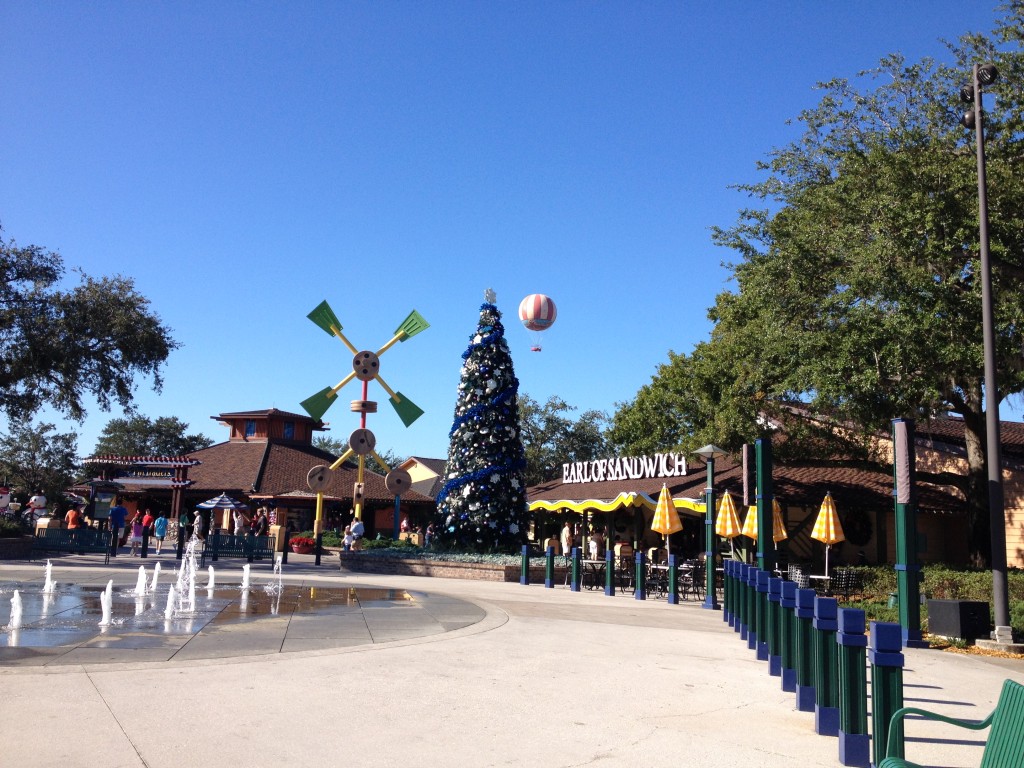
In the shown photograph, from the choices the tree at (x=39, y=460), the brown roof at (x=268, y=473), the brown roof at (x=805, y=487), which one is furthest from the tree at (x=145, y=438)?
the brown roof at (x=805, y=487)

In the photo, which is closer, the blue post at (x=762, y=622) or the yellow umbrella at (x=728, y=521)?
the blue post at (x=762, y=622)

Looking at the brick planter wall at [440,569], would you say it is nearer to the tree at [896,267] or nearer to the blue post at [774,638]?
the tree at [896,267]

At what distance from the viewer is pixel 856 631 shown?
5.75 metres

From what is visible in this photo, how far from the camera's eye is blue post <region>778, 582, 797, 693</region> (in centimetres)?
783

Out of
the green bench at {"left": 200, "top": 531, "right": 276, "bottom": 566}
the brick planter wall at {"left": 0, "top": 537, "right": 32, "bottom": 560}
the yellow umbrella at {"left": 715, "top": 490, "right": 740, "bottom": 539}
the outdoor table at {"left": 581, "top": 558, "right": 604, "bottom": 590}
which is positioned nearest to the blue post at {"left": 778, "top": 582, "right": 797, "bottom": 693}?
the yellow umbrella at {"left": 715, "top": 490, "right": 740, "bottom": 539}

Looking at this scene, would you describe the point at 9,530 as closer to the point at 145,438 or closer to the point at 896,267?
the point at 896,267

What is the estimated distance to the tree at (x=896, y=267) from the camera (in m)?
18.1

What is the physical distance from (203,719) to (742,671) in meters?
5.79

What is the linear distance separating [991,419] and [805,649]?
910 cm

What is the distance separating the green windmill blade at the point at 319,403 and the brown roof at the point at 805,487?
34.8 ft

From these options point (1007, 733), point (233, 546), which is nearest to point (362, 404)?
point (233, 546)

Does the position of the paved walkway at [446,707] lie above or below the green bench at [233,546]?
below

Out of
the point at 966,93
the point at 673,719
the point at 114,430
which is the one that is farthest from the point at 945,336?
Result: the point at 114,430

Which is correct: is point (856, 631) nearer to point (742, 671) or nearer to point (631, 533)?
point (742, 671)
